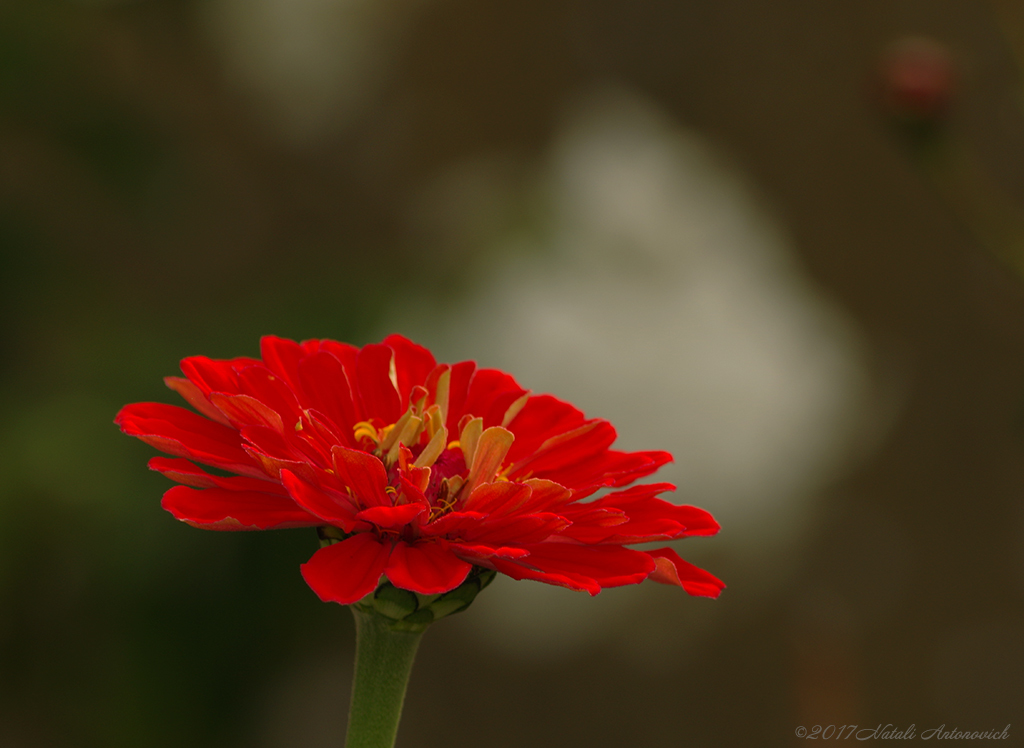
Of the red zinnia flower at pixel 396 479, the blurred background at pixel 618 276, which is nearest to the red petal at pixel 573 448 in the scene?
the red zinnia flower at pixel 396 479

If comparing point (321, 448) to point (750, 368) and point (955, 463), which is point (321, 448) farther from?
point (955, 463)

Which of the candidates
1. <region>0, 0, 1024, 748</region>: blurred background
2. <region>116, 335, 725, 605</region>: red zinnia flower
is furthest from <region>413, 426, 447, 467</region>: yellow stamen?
<region>0, 0, 1024, 748</region>: blurred background

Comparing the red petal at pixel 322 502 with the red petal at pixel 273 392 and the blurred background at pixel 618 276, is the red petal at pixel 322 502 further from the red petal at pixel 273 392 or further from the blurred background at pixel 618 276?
the blurred background at pixel 618 276

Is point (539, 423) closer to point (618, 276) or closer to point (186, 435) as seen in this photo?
point (186, 435)

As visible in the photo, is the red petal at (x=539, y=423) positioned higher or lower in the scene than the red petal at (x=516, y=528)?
higher

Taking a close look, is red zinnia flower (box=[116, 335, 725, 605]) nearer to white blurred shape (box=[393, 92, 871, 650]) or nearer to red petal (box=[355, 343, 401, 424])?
red petal (box=[355, 343, 401, 424])

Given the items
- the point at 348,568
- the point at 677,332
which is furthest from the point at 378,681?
the point at 677,332
